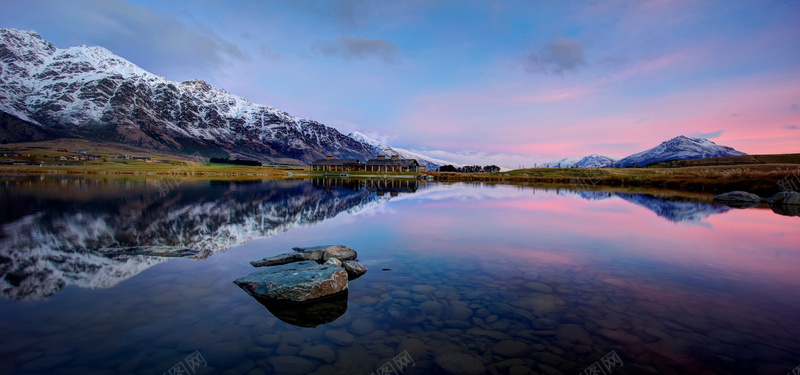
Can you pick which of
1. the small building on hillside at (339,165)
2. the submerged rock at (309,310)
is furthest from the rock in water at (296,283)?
the small building on hillside at (339,165)

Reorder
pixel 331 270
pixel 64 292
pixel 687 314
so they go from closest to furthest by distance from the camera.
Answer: pixel 687 314
pixel 64 292
pixel 331 270

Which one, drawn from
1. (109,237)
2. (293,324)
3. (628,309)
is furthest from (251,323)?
(109,237)

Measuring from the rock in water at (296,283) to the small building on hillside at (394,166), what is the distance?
12939cm

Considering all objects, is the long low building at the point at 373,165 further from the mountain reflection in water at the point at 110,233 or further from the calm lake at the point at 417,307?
the calm lake at the point at 417,307

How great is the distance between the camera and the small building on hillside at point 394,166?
5536 inches

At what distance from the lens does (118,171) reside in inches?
4382

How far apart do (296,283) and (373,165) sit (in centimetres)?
13607

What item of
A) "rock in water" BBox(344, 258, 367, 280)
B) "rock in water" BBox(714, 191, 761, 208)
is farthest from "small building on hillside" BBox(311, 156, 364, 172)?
"rock in water" BBox(344, 258, 367, 280)

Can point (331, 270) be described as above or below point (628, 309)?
above

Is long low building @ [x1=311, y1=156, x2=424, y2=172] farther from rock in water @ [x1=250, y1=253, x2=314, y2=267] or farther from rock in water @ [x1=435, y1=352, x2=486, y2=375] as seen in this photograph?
rock in water @ [x1=435, y1=352, x2=486, y2=375]

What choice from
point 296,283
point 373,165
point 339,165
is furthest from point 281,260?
point 339,165

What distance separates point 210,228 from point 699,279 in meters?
24.0

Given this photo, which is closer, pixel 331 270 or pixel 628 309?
pixel 628 309

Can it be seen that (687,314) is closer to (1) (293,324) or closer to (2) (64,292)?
(1) (293,324)
